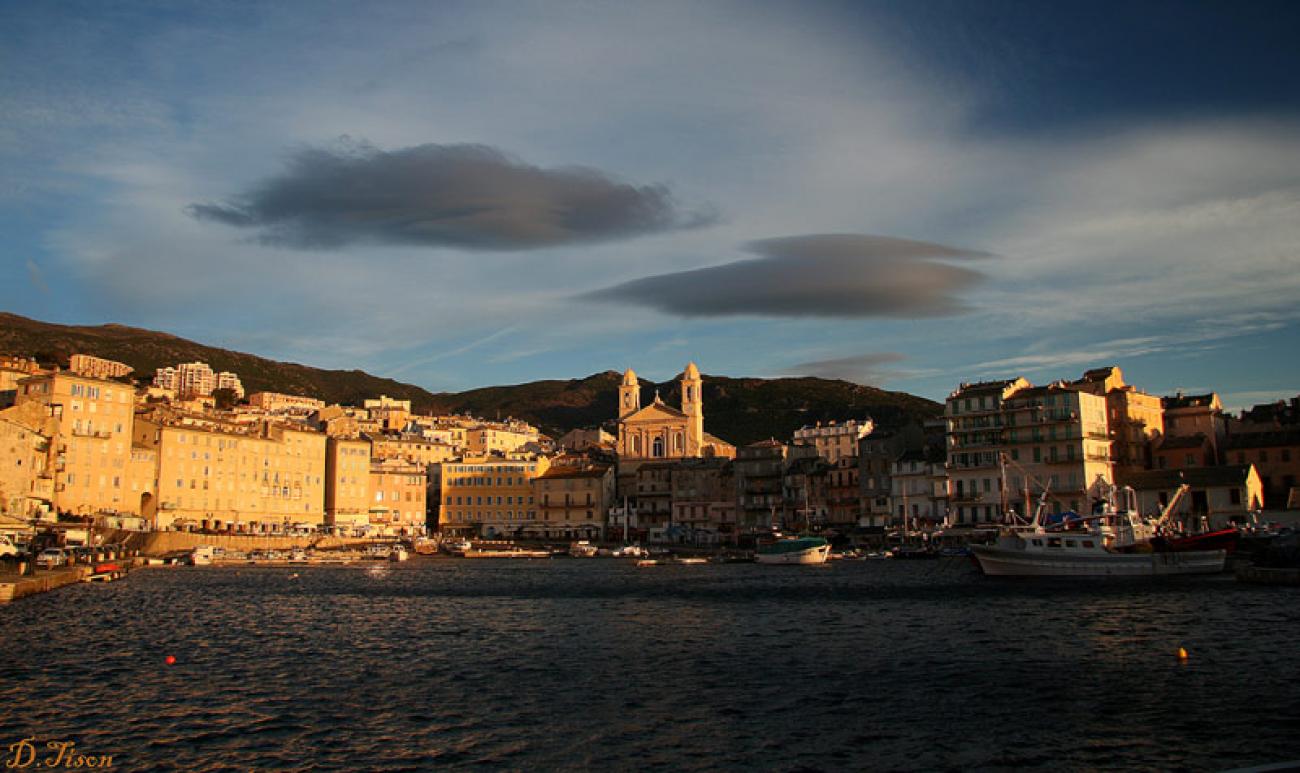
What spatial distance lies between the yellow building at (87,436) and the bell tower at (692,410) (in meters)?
84.5

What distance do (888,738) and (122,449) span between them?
109 m

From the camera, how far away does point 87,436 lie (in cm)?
10856

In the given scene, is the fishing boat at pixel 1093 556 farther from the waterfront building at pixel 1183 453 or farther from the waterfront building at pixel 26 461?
the waterfront building at pixel 26 461

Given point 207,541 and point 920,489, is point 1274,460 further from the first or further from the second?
point 207,541

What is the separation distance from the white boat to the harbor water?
128 ft

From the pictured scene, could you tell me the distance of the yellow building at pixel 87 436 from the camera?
10594 cm

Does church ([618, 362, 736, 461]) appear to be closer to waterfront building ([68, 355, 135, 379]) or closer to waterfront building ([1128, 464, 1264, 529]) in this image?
waterfront building ([68, 355, 135, 379])

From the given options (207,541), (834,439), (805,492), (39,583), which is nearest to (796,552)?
(805,492)

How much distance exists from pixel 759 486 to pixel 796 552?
3554 centimetres

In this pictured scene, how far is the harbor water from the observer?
22141 mm

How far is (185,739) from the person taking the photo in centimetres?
2344

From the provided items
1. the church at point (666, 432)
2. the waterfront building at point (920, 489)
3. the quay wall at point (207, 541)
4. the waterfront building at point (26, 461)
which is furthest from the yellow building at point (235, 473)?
the waterfront building at point (920, 489)

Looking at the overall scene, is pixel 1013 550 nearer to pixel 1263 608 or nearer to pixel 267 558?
pixel 1263 608

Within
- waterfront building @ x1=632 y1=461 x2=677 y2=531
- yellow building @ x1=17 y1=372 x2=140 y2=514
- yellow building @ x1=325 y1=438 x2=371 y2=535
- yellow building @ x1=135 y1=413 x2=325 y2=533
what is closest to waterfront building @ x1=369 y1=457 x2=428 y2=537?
yellow building @ x1=325 y1=438 x2=371 y2=535
